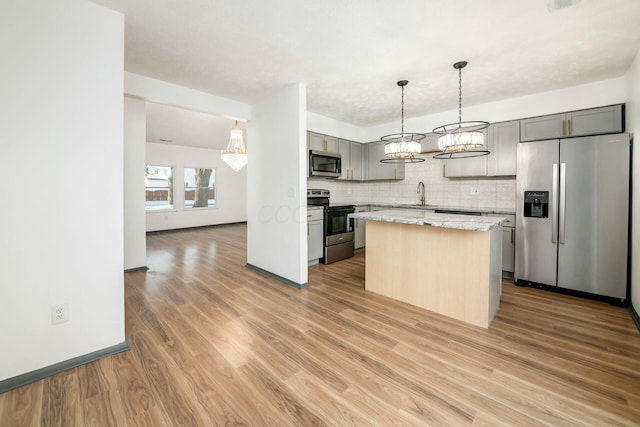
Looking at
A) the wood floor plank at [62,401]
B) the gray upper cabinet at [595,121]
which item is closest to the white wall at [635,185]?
the gray upper cabinet at [595,121]

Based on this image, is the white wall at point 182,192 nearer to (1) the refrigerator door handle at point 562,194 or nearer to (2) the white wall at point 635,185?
(1) the refrigerator door handle at point 562,194

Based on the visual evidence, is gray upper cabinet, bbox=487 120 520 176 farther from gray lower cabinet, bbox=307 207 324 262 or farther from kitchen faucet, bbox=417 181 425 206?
gray lower cabinet, bbox=307 207 324 262

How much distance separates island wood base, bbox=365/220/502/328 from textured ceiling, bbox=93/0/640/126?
5.65 feet

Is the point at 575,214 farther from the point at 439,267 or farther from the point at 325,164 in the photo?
the point at 325,164

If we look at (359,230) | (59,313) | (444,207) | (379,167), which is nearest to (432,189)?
(444,207)

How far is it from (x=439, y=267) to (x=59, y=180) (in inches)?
125

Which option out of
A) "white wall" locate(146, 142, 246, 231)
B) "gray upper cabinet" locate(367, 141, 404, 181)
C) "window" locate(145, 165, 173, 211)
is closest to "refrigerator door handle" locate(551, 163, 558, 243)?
"gray upper cabinet" locate(367, 141, 404, 181)

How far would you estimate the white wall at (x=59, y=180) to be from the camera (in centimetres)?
172

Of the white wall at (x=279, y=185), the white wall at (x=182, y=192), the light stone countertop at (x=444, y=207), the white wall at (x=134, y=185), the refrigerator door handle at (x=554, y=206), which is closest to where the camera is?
the refrigerator door handle at (x=554, y=206)

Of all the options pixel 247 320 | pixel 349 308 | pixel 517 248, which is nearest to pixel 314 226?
pixel 349 308

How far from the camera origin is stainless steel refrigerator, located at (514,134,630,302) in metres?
3.01

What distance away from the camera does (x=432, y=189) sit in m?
4.98

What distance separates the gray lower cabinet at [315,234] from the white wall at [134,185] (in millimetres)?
2607

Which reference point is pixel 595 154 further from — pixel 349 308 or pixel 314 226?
pixel 314 226
